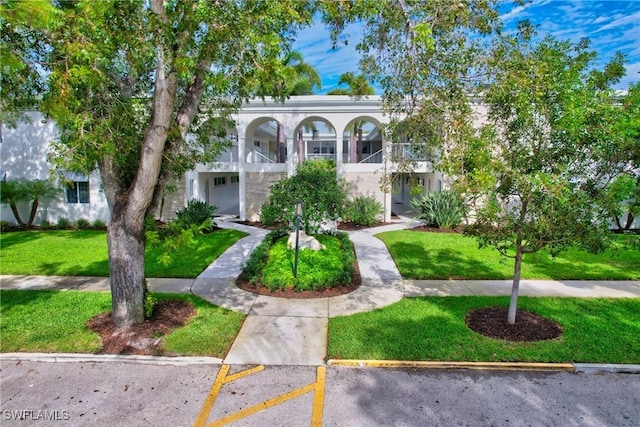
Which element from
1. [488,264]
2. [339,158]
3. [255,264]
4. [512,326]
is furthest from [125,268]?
[339,158]

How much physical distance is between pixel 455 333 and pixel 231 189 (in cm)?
1829

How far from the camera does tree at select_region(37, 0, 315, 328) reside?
424cm

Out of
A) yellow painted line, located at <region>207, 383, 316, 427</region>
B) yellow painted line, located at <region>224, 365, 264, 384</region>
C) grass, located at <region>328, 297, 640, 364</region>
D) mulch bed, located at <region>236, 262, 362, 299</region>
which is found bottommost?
yellow painted line, located at <region>207, 383, 316, 427</region>

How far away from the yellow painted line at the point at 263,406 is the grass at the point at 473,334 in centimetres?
83

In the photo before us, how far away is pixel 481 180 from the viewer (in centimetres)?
445

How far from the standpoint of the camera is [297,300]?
7551 millimetres

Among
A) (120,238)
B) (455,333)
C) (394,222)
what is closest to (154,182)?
(120,238)

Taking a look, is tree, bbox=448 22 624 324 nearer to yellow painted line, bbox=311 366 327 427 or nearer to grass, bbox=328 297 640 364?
grass, bbox=328 297 640 364

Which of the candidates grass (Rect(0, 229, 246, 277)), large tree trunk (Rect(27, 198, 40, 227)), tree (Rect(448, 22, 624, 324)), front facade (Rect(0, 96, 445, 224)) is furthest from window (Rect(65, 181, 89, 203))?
tree (Rect(448, 22, 624, 324))

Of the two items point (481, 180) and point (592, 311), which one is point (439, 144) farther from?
point (592, 311)

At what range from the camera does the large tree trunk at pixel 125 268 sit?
579 centimetres

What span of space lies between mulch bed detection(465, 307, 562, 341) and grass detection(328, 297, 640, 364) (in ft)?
0.49

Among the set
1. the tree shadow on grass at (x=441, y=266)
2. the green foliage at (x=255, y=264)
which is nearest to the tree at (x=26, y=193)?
the green foliage at (x=255, y=264)

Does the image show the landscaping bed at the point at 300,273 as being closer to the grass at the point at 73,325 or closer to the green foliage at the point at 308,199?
the green foliage at the point at 308,199
